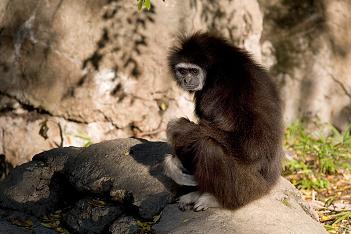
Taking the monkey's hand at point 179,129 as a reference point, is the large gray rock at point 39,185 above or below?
below

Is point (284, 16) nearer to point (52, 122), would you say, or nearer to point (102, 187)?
point (52, 122)

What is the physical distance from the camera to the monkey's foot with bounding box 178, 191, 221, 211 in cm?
576

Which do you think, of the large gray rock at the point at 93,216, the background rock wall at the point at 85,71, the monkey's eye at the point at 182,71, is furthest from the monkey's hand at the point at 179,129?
the background rock wall at the point at 85,71

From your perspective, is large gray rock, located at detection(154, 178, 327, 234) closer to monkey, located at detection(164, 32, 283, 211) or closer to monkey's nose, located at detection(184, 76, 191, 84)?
monkey, located at detection(164, 32, 283, 211)

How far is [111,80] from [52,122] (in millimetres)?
1018

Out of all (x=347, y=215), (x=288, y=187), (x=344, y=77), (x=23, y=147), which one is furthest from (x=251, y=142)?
(x=344, y=77)

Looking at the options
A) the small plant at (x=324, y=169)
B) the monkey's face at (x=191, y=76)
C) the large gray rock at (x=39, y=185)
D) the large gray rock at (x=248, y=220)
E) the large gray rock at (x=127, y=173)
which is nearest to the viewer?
the large gray rock at (x=248, y=220)

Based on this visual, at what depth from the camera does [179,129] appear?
573 centimetres

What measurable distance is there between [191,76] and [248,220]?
1.53m

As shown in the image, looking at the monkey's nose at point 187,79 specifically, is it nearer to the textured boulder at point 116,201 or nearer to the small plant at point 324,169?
the textured boulder at point 116,201

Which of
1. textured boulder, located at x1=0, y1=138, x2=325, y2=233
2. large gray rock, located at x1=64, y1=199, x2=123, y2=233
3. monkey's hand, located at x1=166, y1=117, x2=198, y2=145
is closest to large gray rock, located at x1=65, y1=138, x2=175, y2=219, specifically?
textured boulder, located at x1=0, y1=138, x2=325, y2=233

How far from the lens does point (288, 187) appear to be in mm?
6695

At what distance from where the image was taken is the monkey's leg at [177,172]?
19.4ft

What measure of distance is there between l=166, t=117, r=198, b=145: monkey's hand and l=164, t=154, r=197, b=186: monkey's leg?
0.22 metres
